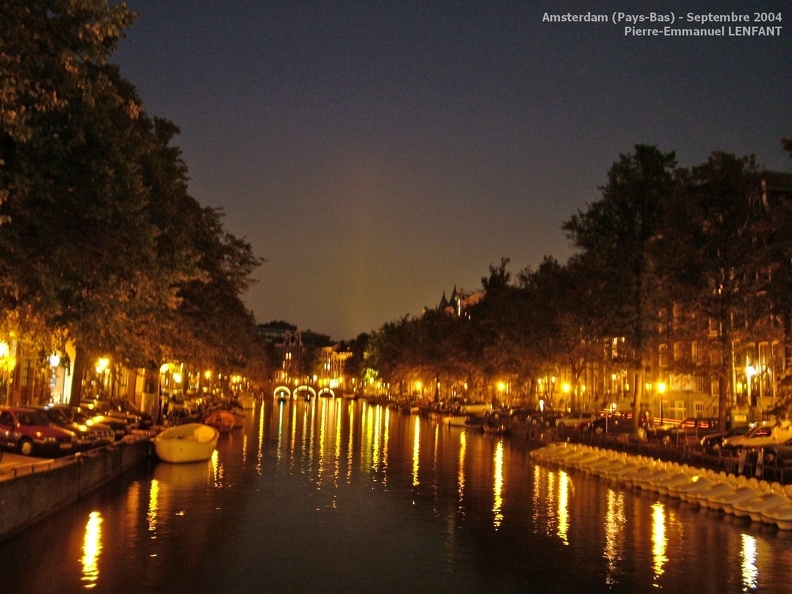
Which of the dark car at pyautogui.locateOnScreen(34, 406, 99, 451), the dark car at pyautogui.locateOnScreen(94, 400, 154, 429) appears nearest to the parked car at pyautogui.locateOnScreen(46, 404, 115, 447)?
the dark car at pyautogui.locateOnScreen(34, 406, 99, 451)

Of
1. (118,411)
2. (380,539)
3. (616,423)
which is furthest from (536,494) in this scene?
(118,411)

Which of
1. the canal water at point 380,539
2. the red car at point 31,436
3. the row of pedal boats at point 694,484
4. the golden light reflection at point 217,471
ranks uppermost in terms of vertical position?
the red car at point 31,436

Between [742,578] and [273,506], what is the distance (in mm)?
14708

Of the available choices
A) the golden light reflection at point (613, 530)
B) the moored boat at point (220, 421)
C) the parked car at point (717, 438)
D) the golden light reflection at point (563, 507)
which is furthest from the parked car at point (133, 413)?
the parked car at point (717, 438)

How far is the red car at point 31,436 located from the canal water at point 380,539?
121 inches

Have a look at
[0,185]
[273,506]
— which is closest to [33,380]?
[273,506]

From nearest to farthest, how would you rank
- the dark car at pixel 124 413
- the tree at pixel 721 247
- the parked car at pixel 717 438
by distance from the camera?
the parked car at pixel 717 438
the tree at pixel 721 247
the dark car at pixel 124 413

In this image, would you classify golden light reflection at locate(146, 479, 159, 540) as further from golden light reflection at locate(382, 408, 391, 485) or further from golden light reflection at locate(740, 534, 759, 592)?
golden light reflection at locate(740, 534, 759, 592)

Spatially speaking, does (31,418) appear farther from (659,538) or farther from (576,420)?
(576,420)

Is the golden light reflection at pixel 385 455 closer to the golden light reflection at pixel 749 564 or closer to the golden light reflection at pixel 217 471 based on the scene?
the golden light reflection at pixel 217 471

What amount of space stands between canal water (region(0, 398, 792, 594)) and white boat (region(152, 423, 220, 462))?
1.61 m

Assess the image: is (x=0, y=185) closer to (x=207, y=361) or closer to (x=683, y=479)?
(x=683, y=479)

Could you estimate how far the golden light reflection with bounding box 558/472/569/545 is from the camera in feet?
77.3

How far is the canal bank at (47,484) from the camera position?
1948 centimetres
